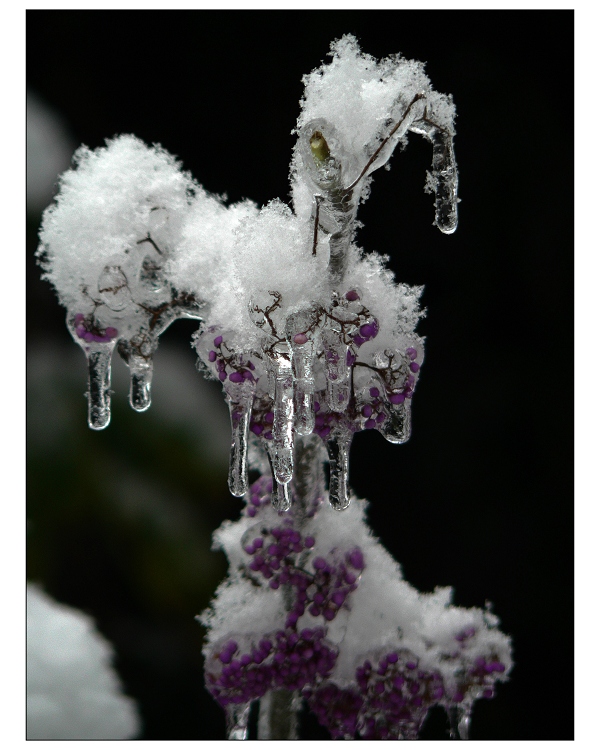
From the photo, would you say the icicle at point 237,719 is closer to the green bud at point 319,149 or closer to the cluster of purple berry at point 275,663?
the cluster of purple berry at point 275,663

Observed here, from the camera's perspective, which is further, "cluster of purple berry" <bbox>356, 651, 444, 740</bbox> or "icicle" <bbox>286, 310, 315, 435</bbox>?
"cluster of purple berry" <bbox>356, 651, 444, 740</bbox>

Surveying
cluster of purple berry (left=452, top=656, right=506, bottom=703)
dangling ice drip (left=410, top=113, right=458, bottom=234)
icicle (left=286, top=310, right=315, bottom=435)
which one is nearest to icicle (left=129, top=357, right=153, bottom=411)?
icicle (left=286, top=310, right=315, bottom=435)

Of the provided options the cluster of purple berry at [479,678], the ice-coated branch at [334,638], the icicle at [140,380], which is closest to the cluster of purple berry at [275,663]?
the ice-coated branch at [334,638]

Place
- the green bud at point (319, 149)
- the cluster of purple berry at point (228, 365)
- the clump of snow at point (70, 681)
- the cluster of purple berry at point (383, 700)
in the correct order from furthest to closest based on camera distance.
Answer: the clump of snow at point (70, 681), the cluster of purple berry at point (383, 700), the cluster of purple berry at point (228, 365), the green bud at point (319, 149)

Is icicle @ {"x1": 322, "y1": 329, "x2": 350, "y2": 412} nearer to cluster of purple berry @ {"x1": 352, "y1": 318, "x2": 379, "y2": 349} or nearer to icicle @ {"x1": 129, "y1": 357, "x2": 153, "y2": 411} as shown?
cluster of purple berry @ {"x1": 352, "y1": 318, "x2": 379, "y2": 349}

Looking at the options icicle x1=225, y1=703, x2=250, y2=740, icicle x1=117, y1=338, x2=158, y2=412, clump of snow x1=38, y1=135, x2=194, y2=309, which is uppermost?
clump of snow x1=38, y1=135, x2=194, y2=309

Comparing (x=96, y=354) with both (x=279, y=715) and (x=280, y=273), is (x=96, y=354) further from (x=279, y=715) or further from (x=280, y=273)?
(x=279, y=715)
